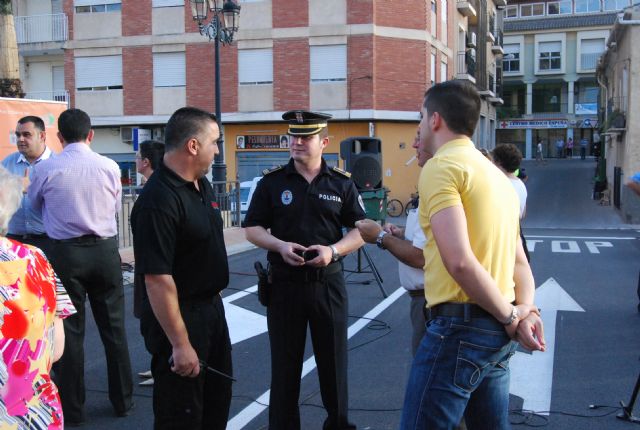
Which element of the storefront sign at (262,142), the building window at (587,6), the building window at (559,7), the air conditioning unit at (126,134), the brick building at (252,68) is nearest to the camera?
the brick building at (252,68)

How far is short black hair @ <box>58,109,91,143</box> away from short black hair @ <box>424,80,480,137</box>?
2.93 m

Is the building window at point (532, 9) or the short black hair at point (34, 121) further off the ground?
the building window at point (532, 9)

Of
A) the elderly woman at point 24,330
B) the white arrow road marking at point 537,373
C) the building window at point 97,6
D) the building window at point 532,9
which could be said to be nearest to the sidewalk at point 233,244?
the white arrow road marking at point 537,373

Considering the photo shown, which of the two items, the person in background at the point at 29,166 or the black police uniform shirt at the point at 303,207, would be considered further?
the person in background at the point at 29,166

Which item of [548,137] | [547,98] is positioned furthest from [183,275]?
[547,98]

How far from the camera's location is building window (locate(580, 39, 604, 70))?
5862 centimetres

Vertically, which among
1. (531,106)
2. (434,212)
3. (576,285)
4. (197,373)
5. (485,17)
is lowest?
(576,285)

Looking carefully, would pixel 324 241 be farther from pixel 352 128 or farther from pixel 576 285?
pixel 352 128

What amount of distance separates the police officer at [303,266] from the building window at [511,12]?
62746 millimetres

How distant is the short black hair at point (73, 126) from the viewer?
16.1 feet

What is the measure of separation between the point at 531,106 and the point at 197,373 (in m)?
62.8

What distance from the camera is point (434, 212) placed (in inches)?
105

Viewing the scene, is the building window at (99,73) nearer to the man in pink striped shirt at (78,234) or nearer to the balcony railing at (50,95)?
the balcony railing at (50,95)

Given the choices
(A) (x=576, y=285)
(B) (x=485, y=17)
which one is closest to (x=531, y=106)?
(B) (x=485, y=17)
